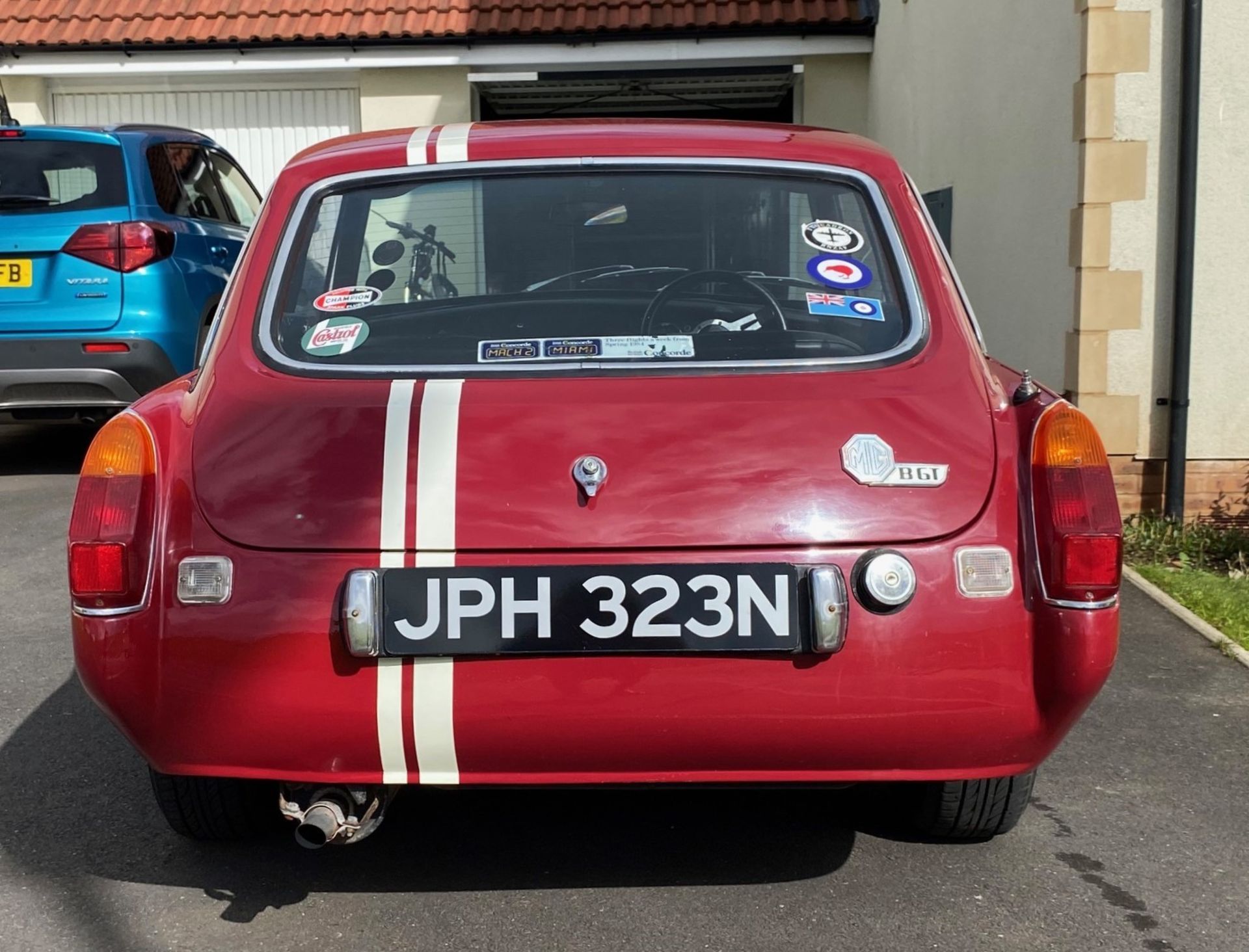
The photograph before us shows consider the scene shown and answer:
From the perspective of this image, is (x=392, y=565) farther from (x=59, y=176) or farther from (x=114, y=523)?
(x=59, y=176)

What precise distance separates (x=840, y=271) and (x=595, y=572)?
3.12ft

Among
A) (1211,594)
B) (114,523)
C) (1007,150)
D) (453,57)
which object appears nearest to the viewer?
(114,523)

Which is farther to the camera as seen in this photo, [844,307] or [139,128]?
[139,128]

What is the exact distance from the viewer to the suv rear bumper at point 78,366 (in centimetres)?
724

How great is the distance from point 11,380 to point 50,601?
223 cm

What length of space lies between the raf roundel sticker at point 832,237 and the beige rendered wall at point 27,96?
40.1 ft

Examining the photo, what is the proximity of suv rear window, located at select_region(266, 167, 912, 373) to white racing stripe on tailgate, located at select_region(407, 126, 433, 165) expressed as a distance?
0.04m

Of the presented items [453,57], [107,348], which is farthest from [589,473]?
[453,57]

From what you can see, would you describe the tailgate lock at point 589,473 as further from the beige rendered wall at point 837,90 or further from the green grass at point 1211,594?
the beige rendered wall at point 837,90

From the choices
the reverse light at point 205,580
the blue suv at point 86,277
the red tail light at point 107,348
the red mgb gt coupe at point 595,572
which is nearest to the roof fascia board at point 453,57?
the blue suv at point 86,277

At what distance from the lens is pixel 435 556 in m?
2.48

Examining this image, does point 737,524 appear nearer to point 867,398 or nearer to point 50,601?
point 867,398

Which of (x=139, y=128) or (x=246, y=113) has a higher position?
(x=246, y=113)

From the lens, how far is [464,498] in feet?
8.23
